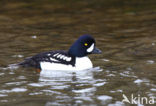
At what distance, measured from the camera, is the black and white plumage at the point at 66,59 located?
9930mm

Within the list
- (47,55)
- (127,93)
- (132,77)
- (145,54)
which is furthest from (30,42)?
(127,93)

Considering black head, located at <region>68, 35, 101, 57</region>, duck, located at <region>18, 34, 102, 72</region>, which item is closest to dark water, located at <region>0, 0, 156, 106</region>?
duck, located at <region>18, 34, 102, 72</region>

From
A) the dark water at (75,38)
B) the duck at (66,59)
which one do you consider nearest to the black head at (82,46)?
the duck at (66,59)

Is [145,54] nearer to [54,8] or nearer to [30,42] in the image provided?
[30,42]

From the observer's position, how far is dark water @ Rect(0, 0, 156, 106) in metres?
8.05

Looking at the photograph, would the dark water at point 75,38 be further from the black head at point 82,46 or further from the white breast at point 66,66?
the black head at point 82,46

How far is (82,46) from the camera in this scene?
34.0ft

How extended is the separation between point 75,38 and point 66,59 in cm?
362

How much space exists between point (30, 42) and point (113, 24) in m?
4.14

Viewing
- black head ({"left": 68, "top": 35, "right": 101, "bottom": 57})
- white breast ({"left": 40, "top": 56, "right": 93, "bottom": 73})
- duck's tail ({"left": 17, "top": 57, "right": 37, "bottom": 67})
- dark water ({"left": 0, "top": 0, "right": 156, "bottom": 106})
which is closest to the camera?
dark water ({"left": 0, "top": 0, "right": 156, "bottom": 106})

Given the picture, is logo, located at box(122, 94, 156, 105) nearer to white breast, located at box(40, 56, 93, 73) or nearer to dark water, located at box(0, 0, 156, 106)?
dark water, located at box(0, 0, 156, 106)

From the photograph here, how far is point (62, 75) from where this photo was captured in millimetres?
9586

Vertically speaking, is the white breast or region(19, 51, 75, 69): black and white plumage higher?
region(19, 51, 75, 69): black and white plumage

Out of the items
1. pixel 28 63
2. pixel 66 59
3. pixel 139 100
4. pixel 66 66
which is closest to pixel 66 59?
pixel 66 59
